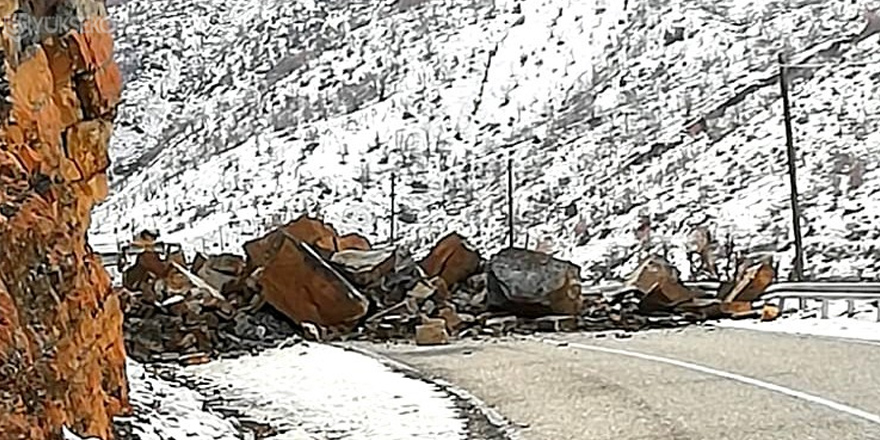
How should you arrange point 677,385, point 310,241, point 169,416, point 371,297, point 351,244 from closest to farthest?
1. point 169,416
2. point 677,385
3. point 371,297
4. point 310,241
5. point 351,244

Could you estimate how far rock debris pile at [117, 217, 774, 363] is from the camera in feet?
64.2

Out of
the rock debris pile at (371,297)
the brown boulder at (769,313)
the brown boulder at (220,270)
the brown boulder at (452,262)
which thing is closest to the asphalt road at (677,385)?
the rock debris pile at (371,297)

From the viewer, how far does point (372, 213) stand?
54.2 metres

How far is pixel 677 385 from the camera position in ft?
40.8

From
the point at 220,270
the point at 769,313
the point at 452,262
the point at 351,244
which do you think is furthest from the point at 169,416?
the point at 351,244

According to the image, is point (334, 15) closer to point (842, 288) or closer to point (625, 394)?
point (842, 288)

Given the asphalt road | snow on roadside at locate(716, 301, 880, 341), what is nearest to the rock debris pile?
snow on roadside at locate(716, 301, 880, 341)

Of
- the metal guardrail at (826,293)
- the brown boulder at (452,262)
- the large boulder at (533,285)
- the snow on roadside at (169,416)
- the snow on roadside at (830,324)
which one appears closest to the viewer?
the snow on roadside at (169,416)

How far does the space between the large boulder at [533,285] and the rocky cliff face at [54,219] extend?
1475 cm

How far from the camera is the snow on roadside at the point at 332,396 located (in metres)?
10.5

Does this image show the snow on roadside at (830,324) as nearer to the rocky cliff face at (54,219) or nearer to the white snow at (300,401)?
the white snow at (300,401)

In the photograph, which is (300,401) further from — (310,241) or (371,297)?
(310,241)

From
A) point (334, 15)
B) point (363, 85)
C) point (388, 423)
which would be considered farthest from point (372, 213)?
point (388, 423)

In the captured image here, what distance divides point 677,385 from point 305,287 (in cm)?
954
